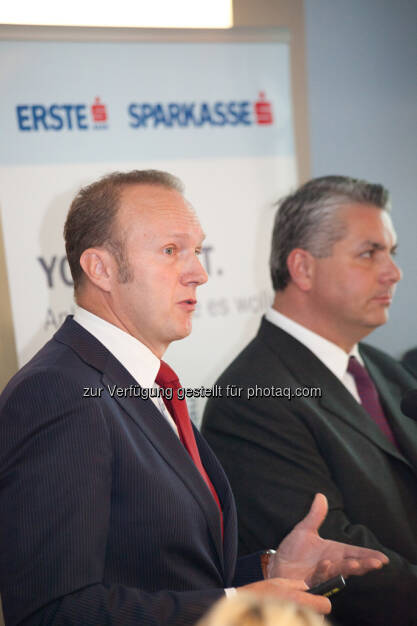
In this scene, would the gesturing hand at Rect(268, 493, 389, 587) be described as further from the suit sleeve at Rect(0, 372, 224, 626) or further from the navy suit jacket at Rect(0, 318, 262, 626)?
the suit sleeve at Rect(0, 372, 224, 626)

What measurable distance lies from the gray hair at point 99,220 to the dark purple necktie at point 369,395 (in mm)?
917

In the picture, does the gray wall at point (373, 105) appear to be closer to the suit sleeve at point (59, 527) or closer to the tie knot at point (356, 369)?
the tie knot at point (356, 369)

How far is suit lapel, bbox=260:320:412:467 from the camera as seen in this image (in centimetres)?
200

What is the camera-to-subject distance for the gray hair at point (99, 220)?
162 centimetres

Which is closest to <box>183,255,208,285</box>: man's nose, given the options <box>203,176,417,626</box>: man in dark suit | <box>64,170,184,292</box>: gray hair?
<box>64,170,184,292</box>: gray hair


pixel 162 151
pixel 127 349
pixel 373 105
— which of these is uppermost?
pixel 373 105

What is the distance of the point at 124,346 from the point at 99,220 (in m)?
0.31

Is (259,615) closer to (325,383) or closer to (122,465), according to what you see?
(122,465)

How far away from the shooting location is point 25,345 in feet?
7.76

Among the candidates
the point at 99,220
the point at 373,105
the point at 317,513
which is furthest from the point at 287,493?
the point at 373,105

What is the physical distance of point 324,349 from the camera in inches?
86.3

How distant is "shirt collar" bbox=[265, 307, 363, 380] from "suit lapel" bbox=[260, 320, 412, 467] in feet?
0.21

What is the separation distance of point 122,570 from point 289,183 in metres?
1.83

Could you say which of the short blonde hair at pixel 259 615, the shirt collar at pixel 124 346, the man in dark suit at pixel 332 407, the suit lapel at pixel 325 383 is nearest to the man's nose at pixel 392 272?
the man in dark suit at pixel 332 407
